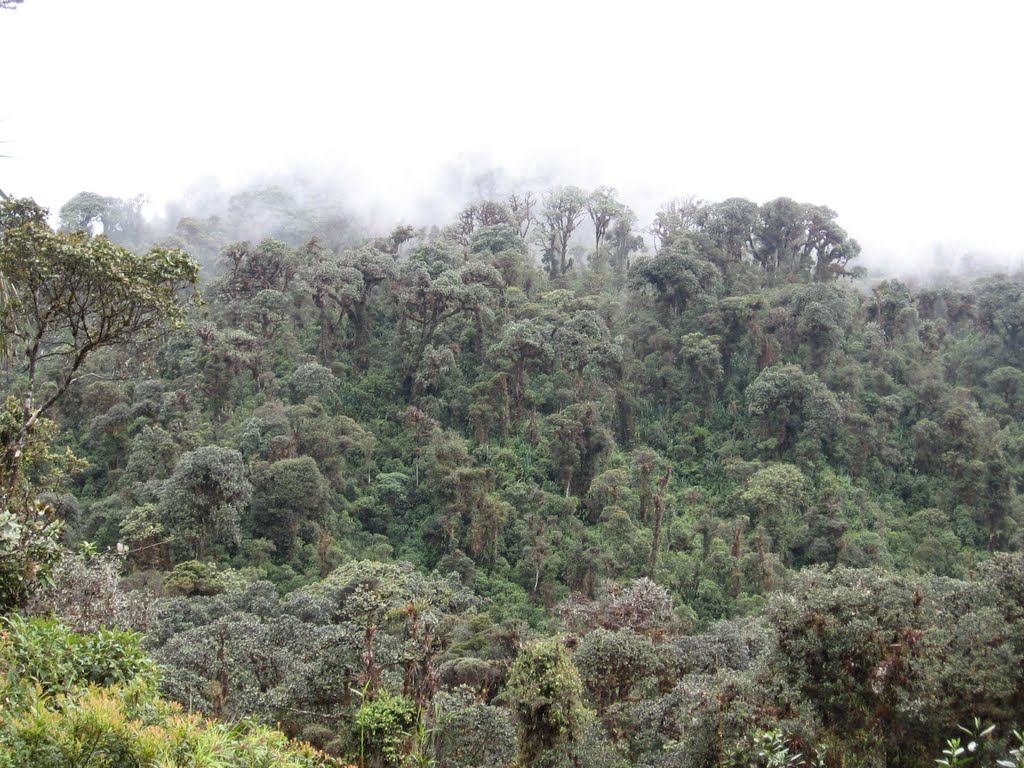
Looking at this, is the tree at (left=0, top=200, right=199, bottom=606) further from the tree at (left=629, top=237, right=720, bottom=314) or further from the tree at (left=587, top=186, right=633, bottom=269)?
the tree at (left=587, top=186, right=633, bottom=269)

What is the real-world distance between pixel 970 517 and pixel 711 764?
18431 mm

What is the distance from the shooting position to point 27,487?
334 inches

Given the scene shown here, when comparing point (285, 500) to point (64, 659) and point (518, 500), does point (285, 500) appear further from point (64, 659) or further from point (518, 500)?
point (64, 659)

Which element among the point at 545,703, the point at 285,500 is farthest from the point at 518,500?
the point at 545,703

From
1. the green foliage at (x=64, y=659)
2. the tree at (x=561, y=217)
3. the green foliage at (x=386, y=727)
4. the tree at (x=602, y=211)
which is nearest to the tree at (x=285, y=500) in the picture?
the green foliage at (x=386, y=727)

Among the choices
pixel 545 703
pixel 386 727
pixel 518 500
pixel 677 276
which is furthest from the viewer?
pixel 677 276

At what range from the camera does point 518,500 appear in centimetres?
2269

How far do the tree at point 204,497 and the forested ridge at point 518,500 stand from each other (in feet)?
0.25

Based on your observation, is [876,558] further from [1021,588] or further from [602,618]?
[1021,588]

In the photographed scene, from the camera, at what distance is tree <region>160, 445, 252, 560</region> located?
18.4 meters

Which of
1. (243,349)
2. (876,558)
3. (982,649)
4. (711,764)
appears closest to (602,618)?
(711,764)

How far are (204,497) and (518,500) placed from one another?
30.7 feet

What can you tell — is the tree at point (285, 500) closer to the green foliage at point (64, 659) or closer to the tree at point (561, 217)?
the green foliage at point (64, 659)

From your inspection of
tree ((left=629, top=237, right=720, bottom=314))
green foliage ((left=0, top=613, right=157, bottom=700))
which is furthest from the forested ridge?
tree ((left=629, top=237, right=720, bottom=314))
